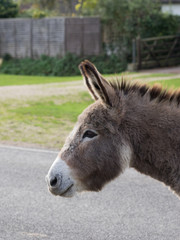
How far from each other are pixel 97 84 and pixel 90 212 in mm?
3002

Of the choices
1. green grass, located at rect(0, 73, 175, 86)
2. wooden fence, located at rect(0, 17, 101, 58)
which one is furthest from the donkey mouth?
wooden fence, located at rect(0, 17, 101, 58)

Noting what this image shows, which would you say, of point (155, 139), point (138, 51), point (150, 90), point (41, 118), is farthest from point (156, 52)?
point (155, 139)

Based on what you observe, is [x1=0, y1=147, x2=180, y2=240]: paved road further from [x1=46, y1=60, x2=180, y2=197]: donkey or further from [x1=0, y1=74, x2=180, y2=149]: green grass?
[x1=0, y1=74, x2=180, y2=149]: green grass

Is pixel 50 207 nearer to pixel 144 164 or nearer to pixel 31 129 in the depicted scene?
pixel 144 164

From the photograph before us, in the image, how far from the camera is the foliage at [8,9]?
3371 centimetres

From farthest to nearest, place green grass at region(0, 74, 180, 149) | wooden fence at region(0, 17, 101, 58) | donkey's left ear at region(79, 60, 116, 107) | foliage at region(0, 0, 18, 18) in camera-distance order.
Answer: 1. foliage at region(0, 0, 18, 18)
2. wooden fence at region(0, 17, 101, 58)
3. green grass at region(0, 74, 180, 149)
4. donkey's left ear at region(79, 60, 116, 107)

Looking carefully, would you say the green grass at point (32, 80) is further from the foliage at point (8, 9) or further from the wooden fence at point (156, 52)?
the foliage at point (8, 9)

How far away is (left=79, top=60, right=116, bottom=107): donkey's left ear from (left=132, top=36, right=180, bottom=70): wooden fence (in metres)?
22.7

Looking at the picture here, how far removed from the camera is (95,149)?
3.88 metres

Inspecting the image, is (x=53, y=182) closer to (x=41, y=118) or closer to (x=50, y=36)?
(x=41, y=118)

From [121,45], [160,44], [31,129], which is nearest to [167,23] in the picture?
[160,44]

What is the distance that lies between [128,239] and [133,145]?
1945 mm

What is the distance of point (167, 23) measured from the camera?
94.2ft

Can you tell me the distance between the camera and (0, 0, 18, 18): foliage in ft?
111
